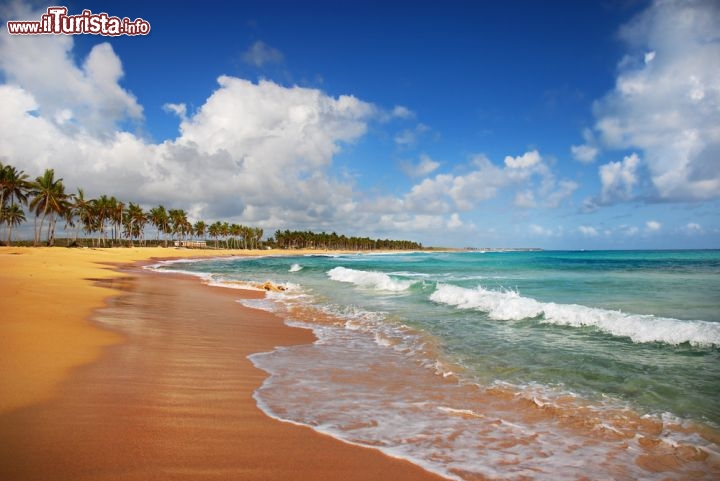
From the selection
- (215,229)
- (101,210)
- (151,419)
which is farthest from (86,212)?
(151,419)

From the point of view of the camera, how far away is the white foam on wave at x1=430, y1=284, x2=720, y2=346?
948cm

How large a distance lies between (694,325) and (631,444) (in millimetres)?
7533

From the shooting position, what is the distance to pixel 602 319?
38.4 ft

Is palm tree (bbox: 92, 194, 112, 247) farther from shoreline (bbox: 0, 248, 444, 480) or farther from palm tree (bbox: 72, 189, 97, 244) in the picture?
shoreline (bbox: 0, 248, 444, 480)

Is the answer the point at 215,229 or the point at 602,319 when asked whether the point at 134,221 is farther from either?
the point at 602,319

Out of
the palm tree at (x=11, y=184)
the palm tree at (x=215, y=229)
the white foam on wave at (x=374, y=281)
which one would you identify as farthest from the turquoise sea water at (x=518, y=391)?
the palm tree at (x=215, y=229)

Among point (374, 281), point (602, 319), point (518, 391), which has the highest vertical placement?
point (602, 319)

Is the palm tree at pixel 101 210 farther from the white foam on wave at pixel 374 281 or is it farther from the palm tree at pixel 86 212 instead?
the white foam on wave at pixel 374 281

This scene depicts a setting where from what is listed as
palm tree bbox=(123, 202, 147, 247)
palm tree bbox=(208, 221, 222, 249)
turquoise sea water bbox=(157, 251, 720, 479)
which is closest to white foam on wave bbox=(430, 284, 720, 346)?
turquoise sea water bbox=(157, 251, 720, 479)

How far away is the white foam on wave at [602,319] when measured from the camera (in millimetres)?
9477

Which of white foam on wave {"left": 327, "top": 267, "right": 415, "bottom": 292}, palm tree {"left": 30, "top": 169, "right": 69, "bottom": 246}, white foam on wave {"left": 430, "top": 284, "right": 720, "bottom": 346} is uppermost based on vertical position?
palm tree {"left": 30, "top": 169, "right": 69, "bottom": 246}

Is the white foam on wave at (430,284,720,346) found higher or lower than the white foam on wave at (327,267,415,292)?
higher

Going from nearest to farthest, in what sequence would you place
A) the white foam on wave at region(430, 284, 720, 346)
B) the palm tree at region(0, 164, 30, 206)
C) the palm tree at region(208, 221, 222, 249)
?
the white foam on wave at region(430, 284, 720, 346)
the palm tree at region(0, 164, 30, 206)
the palm tree at region(208, 221, 222, 249)

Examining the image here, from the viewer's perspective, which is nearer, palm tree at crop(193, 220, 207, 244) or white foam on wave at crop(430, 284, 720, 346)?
white foam on wave at crop(430, 284, 720, 346)
